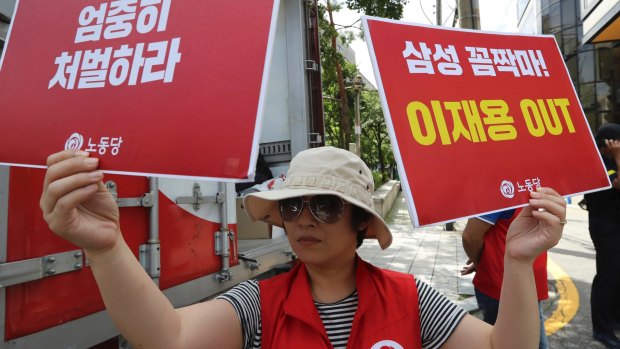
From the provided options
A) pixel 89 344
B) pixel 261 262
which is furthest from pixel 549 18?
pixel 89 344

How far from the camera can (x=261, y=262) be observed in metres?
2.84

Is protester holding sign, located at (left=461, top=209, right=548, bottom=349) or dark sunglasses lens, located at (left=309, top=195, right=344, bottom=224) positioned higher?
dark sunglasses lens, located at (left=309, top=195, right=344, bottom=224)

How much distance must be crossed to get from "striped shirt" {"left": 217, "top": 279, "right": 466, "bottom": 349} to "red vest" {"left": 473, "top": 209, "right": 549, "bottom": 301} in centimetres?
96

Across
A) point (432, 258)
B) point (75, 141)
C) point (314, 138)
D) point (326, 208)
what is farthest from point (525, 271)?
point (432, 258)

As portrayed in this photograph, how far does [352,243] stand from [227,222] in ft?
4.29

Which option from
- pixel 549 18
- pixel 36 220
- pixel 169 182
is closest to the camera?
pixel 36 220

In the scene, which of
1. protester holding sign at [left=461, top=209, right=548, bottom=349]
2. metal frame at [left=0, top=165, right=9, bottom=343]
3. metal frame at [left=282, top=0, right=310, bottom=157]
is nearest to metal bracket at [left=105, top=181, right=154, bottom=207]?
metal frame at [left=0, top=165, right=9, bottom=343]

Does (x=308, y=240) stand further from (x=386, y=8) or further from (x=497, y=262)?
(x=386, y=8)

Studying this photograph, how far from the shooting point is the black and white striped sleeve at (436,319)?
1.22 m

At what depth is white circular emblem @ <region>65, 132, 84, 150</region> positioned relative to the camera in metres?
1.02

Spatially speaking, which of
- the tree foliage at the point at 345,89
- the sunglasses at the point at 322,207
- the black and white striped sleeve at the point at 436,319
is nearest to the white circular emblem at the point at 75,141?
the sunglasses at the point at 322,207

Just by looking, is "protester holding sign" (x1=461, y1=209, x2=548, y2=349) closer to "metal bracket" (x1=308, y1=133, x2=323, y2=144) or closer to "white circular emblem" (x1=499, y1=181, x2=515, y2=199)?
"white circular emblem" (x1=499, y1=181, x2=515, y2=199)

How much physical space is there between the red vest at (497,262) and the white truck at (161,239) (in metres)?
1.38

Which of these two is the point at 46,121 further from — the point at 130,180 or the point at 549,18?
the point at 549,18
